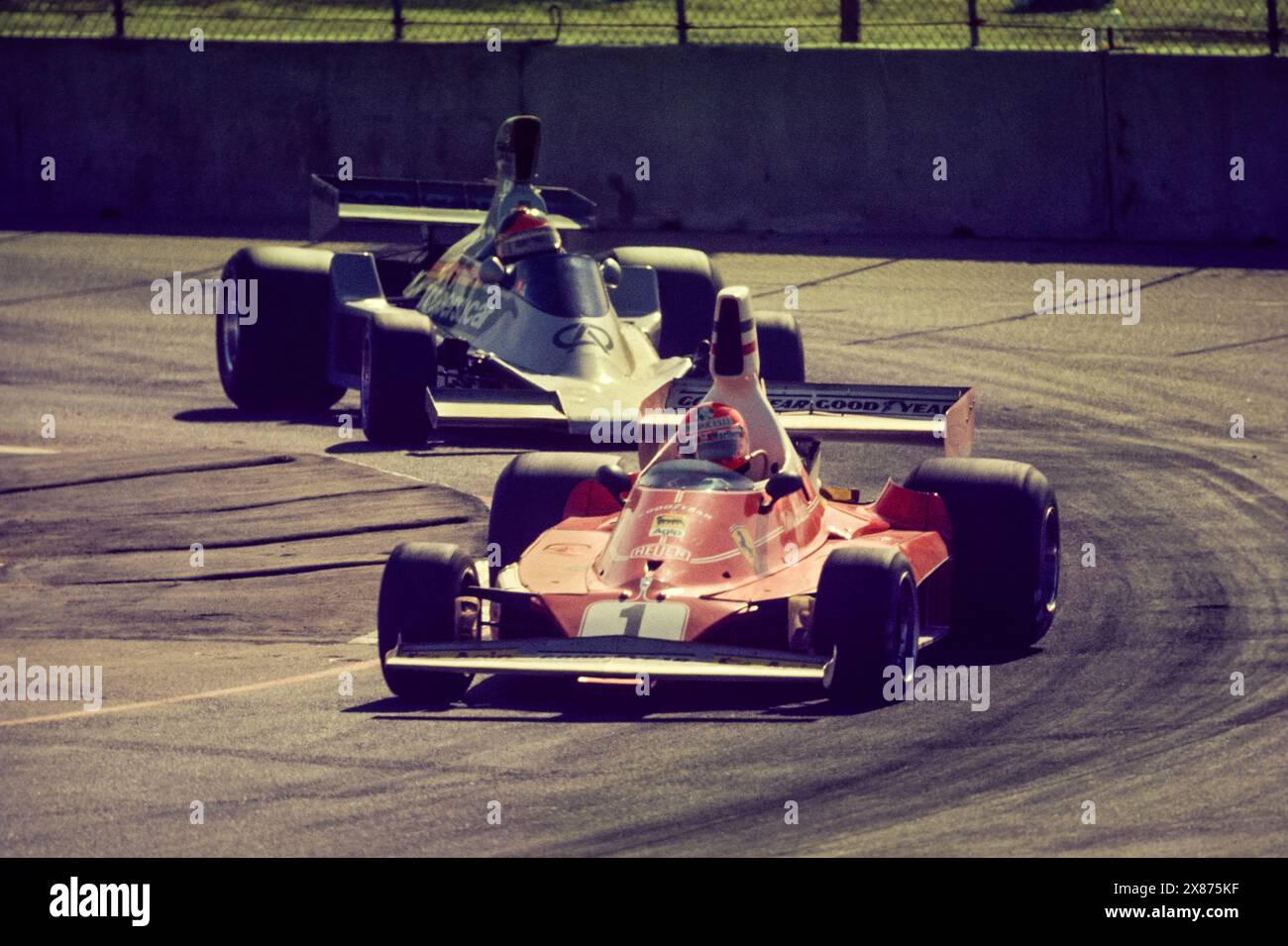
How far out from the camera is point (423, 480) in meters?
16.3

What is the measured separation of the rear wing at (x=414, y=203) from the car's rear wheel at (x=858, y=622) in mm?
8995

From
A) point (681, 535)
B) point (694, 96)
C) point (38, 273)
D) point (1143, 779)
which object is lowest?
point (1143, 779)

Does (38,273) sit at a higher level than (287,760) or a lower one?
higher

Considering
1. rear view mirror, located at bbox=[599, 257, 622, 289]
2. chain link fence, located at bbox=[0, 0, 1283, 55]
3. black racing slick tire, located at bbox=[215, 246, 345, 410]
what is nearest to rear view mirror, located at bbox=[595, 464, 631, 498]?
rear view mirror, located at bbox=[599, 257, 622, 289]

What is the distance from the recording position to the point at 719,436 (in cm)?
1177

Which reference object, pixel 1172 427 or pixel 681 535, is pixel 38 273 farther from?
pixel 681 535

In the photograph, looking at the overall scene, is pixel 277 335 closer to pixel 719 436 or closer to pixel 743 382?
pixel 743 382

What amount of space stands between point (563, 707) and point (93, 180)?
16646 millimetres

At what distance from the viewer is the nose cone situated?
12.0 meters

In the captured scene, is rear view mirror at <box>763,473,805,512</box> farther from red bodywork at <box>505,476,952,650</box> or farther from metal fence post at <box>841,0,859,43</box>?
metal fence post at <box>841,0,859,43</box>

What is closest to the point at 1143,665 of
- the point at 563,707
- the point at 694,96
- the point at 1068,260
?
the point at 563,707

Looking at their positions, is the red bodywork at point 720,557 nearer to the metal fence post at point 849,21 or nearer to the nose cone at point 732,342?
the nose cone at point 732,342

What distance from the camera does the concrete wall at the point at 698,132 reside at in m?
23.6

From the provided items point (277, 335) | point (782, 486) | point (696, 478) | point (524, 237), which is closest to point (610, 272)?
point (524, 237)
